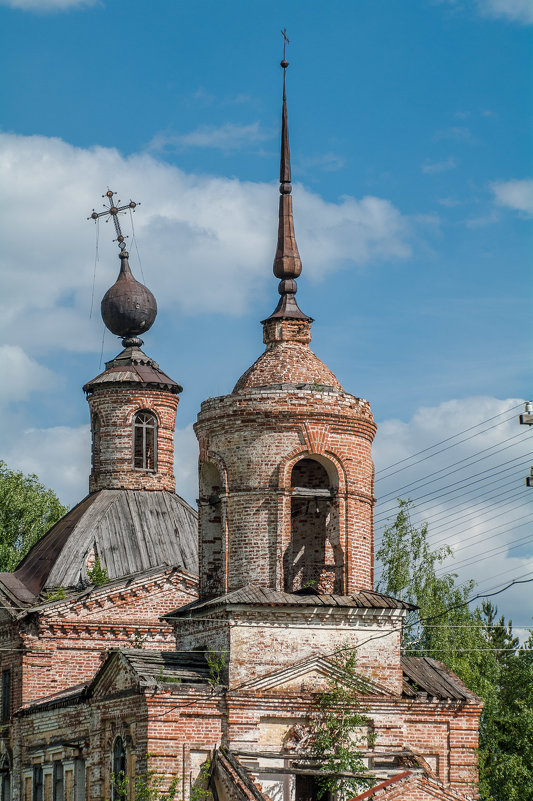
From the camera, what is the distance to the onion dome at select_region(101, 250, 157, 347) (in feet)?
124

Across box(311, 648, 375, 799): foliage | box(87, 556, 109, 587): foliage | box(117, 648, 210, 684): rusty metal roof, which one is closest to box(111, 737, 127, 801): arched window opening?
box(117, 648, 210, 684): rusty metal roof

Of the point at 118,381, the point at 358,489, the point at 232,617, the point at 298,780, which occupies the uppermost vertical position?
the point at 118,381

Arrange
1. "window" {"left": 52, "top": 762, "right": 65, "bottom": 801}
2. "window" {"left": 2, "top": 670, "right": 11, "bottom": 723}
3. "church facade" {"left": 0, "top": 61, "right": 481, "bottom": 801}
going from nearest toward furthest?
"church facade" {"left": 0, "top": 61, "right": 481, "bottom": 801} < "window" {"left": 52, "top": 762, "right": 65, "bottom": 801} < "window" {"left": 2, "top": 670, "right": 11, "bottom": 723}

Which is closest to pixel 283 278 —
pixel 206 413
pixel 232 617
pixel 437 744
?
pixel 206 413

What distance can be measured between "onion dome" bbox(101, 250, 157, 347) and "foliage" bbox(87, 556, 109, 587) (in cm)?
681

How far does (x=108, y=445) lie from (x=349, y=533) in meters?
12.9

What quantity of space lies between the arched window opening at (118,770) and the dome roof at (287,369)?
18.9 ft

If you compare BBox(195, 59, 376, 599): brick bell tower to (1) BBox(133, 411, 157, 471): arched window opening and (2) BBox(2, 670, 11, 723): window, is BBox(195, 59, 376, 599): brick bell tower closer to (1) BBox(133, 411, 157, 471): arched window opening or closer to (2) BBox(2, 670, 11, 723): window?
(2) BBox(2, 670, 11, 723): window

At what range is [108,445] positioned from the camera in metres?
35.8

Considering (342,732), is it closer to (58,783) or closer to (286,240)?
(58,783)

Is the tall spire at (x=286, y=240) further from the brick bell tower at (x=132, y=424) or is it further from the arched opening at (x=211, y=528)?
the brick bell tower at (x=132, y=424)

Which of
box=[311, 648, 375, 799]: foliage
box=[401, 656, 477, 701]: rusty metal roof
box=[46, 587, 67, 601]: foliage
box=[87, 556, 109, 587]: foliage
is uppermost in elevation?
box=[87, 556, 109, 587]: foliage

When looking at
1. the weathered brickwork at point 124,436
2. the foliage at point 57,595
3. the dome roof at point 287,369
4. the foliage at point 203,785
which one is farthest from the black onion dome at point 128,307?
the foliage at point 203,785

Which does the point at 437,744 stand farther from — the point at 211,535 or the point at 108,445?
the point at 108,445
